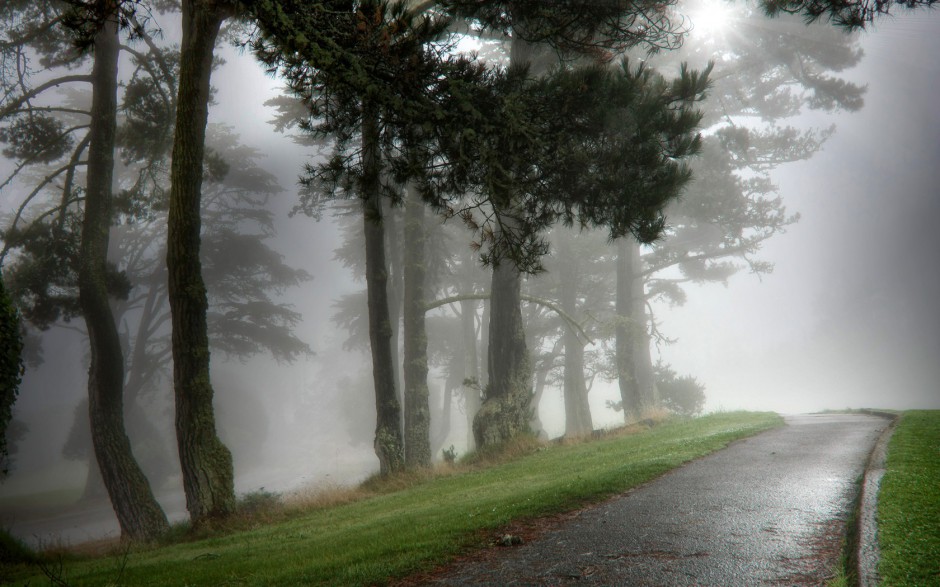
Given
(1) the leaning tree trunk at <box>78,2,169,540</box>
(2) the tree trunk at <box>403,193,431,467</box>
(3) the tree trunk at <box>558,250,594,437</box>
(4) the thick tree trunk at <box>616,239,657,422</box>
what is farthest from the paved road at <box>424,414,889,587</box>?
(3) the tree trunk at <box>558,250,594,437</box>

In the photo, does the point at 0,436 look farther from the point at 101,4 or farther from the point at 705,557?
the point at 705,557

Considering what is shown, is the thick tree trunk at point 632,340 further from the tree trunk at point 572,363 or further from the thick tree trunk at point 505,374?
the thick tree trunk at point 505,374

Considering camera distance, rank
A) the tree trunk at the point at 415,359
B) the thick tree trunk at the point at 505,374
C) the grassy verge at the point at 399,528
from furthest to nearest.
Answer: the tree trunk at the point at 415,359, the thick tree trunk at the point at 505,374, the grassy verge at the point at 399,528

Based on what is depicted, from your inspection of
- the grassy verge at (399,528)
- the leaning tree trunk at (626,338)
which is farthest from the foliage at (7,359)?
the leaning tree trunk at (626,338)

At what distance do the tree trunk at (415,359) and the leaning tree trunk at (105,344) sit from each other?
23.0 feet

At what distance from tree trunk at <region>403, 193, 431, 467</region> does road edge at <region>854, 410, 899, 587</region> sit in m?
11.4

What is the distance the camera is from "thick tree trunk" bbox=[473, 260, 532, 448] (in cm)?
1374

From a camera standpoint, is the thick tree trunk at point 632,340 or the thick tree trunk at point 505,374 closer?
the thick tree trunk at point 505,374

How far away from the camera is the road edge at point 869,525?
12.3 ft

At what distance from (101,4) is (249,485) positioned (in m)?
31.2

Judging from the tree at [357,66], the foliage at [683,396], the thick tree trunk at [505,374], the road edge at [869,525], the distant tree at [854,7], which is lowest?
the foliage at [683,396]

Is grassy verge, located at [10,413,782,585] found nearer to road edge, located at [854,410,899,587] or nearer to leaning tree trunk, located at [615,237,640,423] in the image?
road edge, located at [854,410,899,587]

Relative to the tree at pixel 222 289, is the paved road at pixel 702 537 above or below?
below

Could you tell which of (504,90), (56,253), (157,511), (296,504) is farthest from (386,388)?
(56,253)
